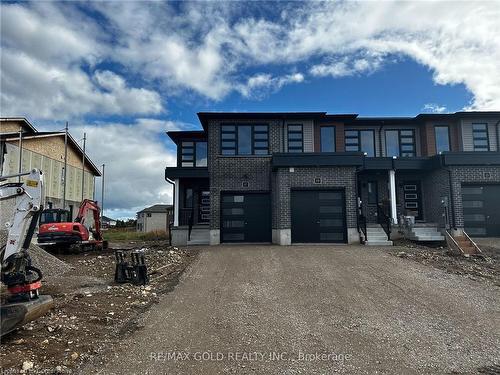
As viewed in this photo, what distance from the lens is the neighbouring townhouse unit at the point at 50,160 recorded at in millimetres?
23219

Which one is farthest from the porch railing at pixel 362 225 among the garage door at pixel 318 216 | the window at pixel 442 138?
the window at pixel 442 138

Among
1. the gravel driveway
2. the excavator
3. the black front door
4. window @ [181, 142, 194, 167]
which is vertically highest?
window @ [181, 142, 194, 167]

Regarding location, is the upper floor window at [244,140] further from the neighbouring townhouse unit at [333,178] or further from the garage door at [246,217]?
the garage door at [246,217]

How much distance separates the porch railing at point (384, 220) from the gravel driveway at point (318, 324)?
585cm

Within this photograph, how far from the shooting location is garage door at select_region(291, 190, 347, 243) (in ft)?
53.0

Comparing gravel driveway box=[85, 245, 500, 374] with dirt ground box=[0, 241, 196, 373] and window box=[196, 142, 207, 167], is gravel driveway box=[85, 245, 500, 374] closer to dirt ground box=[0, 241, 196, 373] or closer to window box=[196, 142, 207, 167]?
dirt ground box=[0, 241, 196, 373]

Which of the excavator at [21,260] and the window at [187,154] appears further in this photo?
the window at [187,154]

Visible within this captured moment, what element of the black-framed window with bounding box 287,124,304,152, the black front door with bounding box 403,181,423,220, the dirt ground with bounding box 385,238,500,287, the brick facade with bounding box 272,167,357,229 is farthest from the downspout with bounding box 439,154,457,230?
the black-framed window with bounding box 287,124,304,152

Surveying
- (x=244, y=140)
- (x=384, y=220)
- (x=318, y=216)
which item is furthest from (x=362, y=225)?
(x=244, y=140)

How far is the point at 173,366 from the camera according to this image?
4.55 m

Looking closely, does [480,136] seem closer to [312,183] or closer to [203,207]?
[312,183]

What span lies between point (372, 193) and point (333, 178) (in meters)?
4.23

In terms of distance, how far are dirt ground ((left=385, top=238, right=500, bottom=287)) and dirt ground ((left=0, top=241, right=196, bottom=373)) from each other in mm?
7369

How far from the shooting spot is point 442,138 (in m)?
20.5
